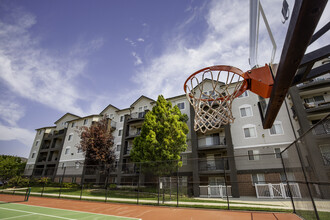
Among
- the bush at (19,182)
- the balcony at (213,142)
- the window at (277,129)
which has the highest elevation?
the window at (277,129)

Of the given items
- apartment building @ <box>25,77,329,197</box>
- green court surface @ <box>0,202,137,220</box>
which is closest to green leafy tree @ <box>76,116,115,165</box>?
apartment building @ <box>25,77,329,197</box>

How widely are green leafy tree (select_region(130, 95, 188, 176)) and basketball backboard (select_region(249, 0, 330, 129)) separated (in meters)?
12.1

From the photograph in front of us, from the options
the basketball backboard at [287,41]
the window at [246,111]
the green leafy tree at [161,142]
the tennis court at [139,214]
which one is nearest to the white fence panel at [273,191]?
the tennis court at [139,214]

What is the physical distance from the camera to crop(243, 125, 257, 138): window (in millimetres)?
17866

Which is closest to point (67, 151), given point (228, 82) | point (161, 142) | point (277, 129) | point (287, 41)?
point (161, 142)

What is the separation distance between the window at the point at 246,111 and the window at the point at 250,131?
1.38 m

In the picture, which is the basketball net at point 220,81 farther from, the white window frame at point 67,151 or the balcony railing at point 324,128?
the white window frame at point 67,151

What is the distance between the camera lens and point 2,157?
32.8 m

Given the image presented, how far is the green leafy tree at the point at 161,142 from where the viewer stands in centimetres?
1543

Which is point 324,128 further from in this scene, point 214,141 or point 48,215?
point 214,141

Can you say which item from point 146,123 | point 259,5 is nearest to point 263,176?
point 146,123

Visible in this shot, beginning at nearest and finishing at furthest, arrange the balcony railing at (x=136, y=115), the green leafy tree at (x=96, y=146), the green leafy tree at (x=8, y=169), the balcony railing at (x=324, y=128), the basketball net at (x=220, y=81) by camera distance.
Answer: the balcony railing at (x=324, y=128) < the basketball net at (x=220, y=81) < the green leafy tree at (x=96, y=146) < the balcony railing at (x=136, y=115) < the green leafy tree at (x=8, y=169)

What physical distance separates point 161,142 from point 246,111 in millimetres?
10710

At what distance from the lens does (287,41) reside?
7.34ft
